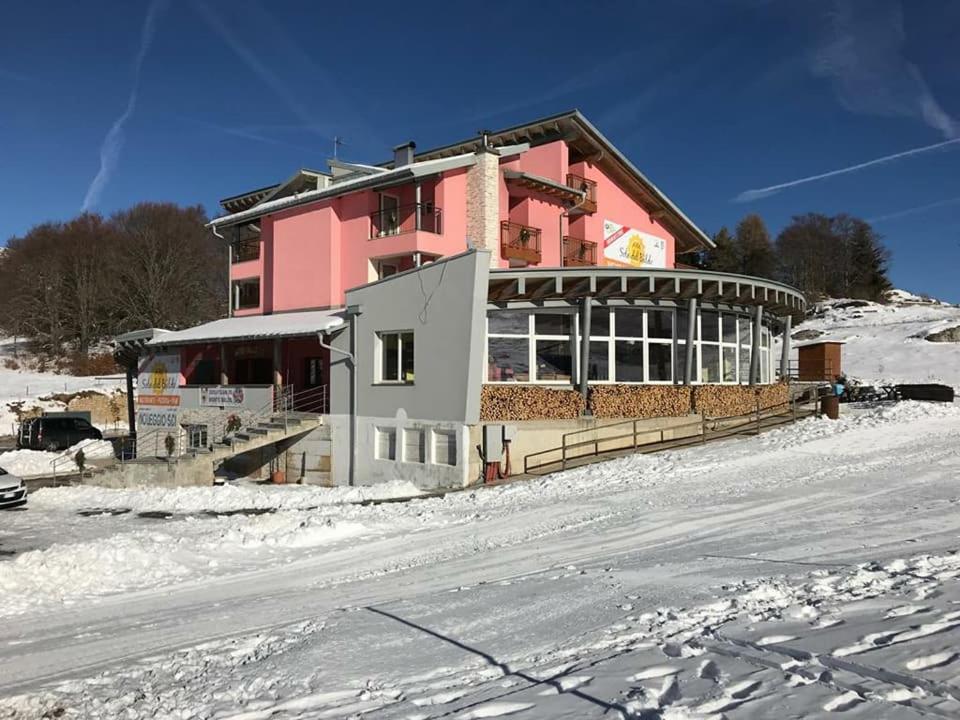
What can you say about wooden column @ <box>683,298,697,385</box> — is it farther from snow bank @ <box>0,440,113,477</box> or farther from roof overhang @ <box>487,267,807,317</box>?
snow bank @ <box>0,440,113,477</box>

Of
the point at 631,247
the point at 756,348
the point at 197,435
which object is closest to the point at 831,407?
the point at 756,348

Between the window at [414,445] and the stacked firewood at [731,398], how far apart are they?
819 cm

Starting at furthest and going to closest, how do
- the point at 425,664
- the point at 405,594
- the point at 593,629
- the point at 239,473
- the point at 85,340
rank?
the point at 85,340, the point at 239,473, the point at 405,594, the point at 593,629, the point at 425,664

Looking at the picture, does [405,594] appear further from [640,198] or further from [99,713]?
[640,198]

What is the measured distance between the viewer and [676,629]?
19.2 ft

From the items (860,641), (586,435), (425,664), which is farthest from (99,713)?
(586,435)

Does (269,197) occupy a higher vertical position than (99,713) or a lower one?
higher

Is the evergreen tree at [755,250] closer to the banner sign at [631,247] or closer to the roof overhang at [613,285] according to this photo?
the banner sign at [631,247]

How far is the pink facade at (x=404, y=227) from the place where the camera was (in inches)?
965

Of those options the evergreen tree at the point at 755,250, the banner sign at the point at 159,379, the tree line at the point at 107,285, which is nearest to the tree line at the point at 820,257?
the evergreen tree at the point at 755,250

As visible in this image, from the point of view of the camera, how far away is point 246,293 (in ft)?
104

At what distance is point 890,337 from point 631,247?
38.1m

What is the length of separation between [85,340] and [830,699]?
6330 centimetres

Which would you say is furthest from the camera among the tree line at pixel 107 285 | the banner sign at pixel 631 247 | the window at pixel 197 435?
the tree line at pixel 107 285
